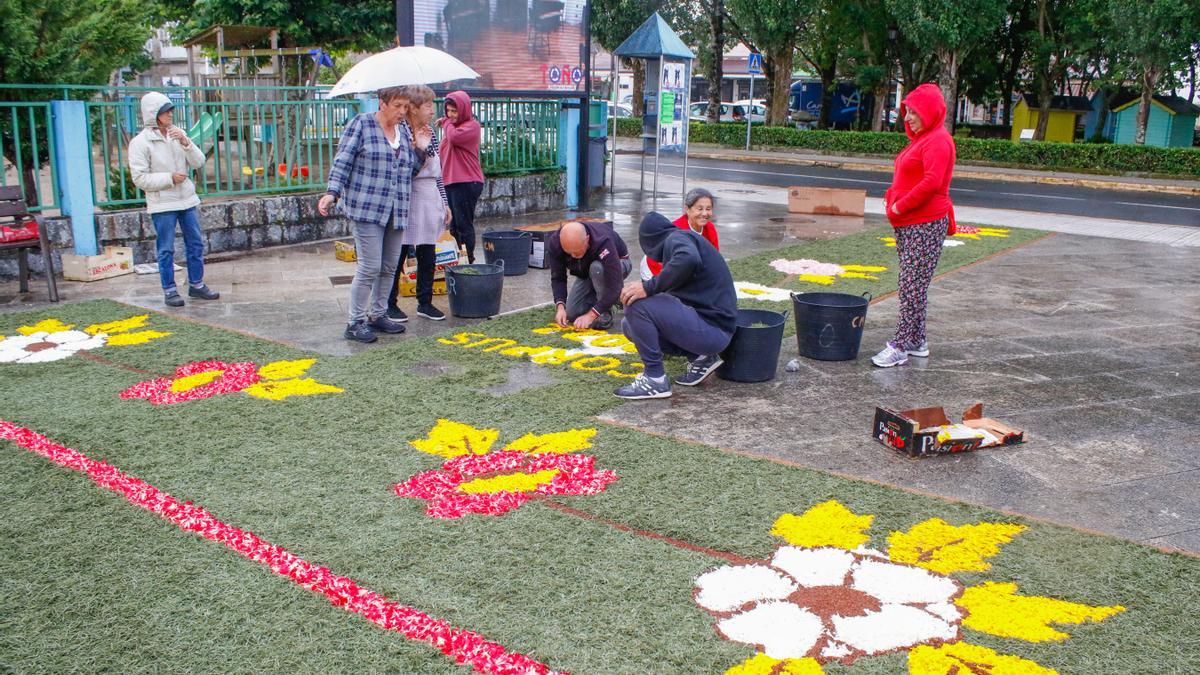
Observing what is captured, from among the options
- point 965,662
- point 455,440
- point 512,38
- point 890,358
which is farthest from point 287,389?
point 512,38

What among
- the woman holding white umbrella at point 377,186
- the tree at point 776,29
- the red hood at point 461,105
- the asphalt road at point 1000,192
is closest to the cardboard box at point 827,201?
the asphalt road at point 1000,192

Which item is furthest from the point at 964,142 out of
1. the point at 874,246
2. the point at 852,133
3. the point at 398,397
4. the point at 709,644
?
the point at 709,644

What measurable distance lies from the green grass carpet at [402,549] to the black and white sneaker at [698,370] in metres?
0.57

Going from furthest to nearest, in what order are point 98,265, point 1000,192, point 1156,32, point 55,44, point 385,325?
point 1156,32, point 1000,192, point 55,44, point 98,265, point 385,325

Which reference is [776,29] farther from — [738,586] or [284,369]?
[738,586]

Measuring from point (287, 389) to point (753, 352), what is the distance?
2.66 meters

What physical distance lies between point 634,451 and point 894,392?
6.26ft

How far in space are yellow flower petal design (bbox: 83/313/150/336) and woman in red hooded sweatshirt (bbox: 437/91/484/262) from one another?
271 cm

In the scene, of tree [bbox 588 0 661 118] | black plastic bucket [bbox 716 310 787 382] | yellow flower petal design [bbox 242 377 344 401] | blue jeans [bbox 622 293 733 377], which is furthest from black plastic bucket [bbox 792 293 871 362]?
tree [bbox 588 0 661 118]

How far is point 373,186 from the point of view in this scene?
638cm

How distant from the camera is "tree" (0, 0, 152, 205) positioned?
349 inches

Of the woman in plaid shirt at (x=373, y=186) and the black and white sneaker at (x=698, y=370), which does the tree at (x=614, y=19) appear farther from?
the black and white sneaker at (x=698, y=370)

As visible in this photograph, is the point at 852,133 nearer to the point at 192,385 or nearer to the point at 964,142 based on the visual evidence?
the point at 964,142

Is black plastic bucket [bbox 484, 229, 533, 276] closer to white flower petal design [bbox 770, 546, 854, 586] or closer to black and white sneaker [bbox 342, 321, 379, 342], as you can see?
black and white sneaker [bbox 342, 321, 379, 342]
